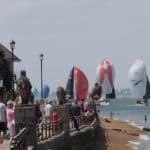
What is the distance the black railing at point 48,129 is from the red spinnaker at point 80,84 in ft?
125

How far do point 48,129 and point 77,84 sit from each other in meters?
45.1

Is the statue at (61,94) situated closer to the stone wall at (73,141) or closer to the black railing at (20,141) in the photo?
the stone wall at (73,141)

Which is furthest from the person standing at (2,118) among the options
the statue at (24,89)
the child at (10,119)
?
the statue at (24,89)

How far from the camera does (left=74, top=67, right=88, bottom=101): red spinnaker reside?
66175 mm

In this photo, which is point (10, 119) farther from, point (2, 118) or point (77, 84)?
point (77, 84)

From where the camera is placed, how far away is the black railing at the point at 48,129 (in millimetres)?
22406

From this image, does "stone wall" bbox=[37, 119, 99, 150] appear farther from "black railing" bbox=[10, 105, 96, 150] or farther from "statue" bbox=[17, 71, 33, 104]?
"statue" bbox=[17, 71, 33, 104]

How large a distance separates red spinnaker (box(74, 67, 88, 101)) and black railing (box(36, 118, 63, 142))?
38.0 metres

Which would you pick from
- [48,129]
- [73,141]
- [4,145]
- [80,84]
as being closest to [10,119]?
[4,145]

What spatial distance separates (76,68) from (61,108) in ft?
156

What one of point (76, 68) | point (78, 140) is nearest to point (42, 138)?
point (78, 140)

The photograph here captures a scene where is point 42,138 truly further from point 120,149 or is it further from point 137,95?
point 137,95

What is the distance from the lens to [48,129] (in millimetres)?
24062

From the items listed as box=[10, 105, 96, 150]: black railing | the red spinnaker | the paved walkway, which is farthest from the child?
the red spinnaker
